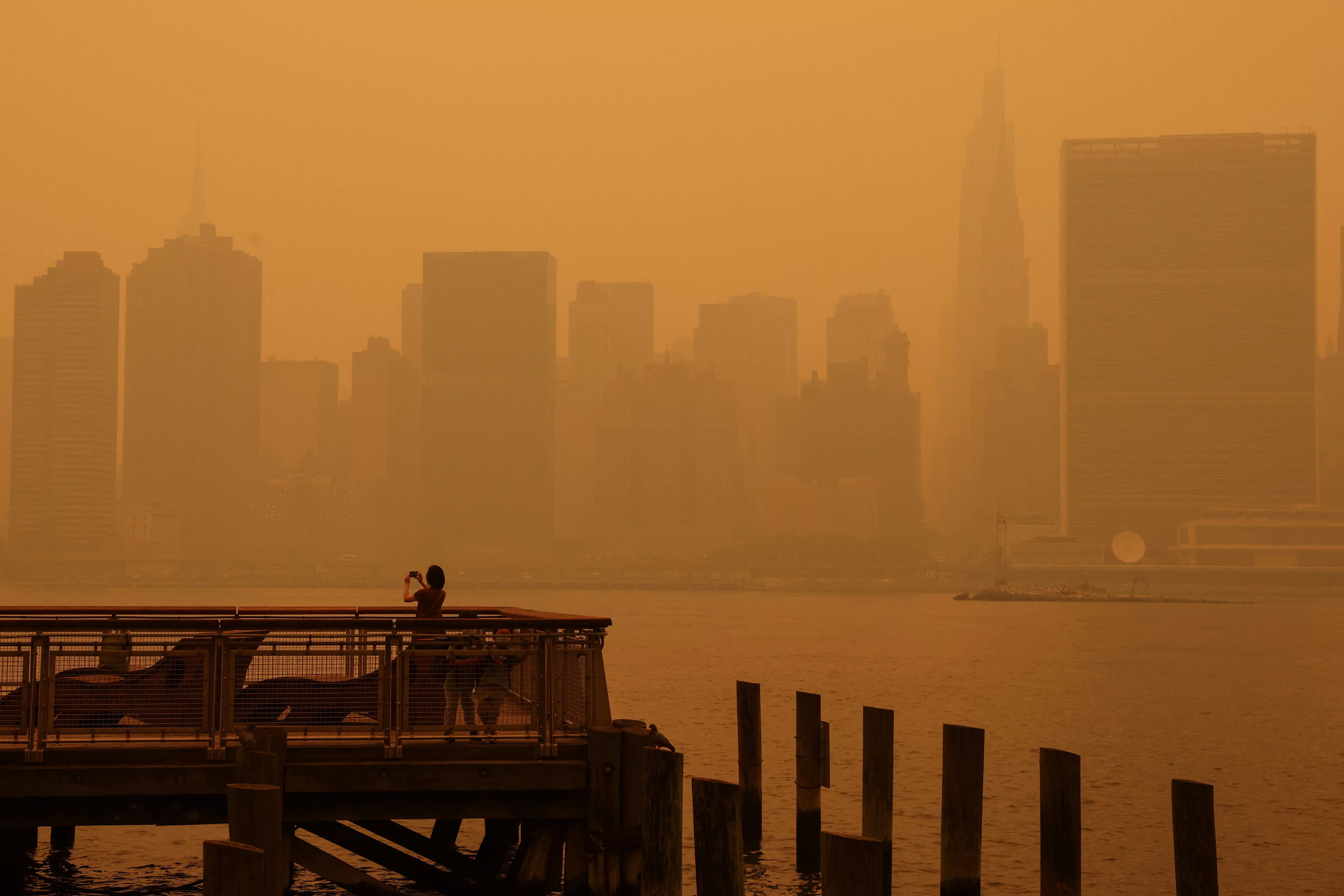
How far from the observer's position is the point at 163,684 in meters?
14.7

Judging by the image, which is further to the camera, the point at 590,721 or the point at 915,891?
the point at 915,891

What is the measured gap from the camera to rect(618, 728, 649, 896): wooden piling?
14.8m

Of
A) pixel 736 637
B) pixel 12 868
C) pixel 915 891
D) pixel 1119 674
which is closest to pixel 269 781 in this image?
pixel 12 868

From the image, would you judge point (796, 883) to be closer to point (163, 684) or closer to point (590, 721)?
point (590, 721)

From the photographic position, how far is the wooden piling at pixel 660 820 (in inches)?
566

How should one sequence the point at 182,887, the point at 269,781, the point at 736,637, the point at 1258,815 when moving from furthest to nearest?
1. the point at 736,637
2. the point at 1258,815
3. the point at 182,887
4. the point at 269,781

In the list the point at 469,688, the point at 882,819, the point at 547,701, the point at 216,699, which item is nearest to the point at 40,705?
the point at 216,699

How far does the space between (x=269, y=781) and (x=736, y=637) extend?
98.9 metres

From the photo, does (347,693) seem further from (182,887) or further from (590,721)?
(182,887)

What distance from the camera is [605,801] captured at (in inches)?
582

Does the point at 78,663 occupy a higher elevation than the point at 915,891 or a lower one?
higher

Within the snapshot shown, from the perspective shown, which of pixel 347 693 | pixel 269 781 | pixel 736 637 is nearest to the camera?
pixel 269 781

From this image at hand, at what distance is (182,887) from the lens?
2280cm

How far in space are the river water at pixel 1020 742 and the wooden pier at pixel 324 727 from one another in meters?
8.06
